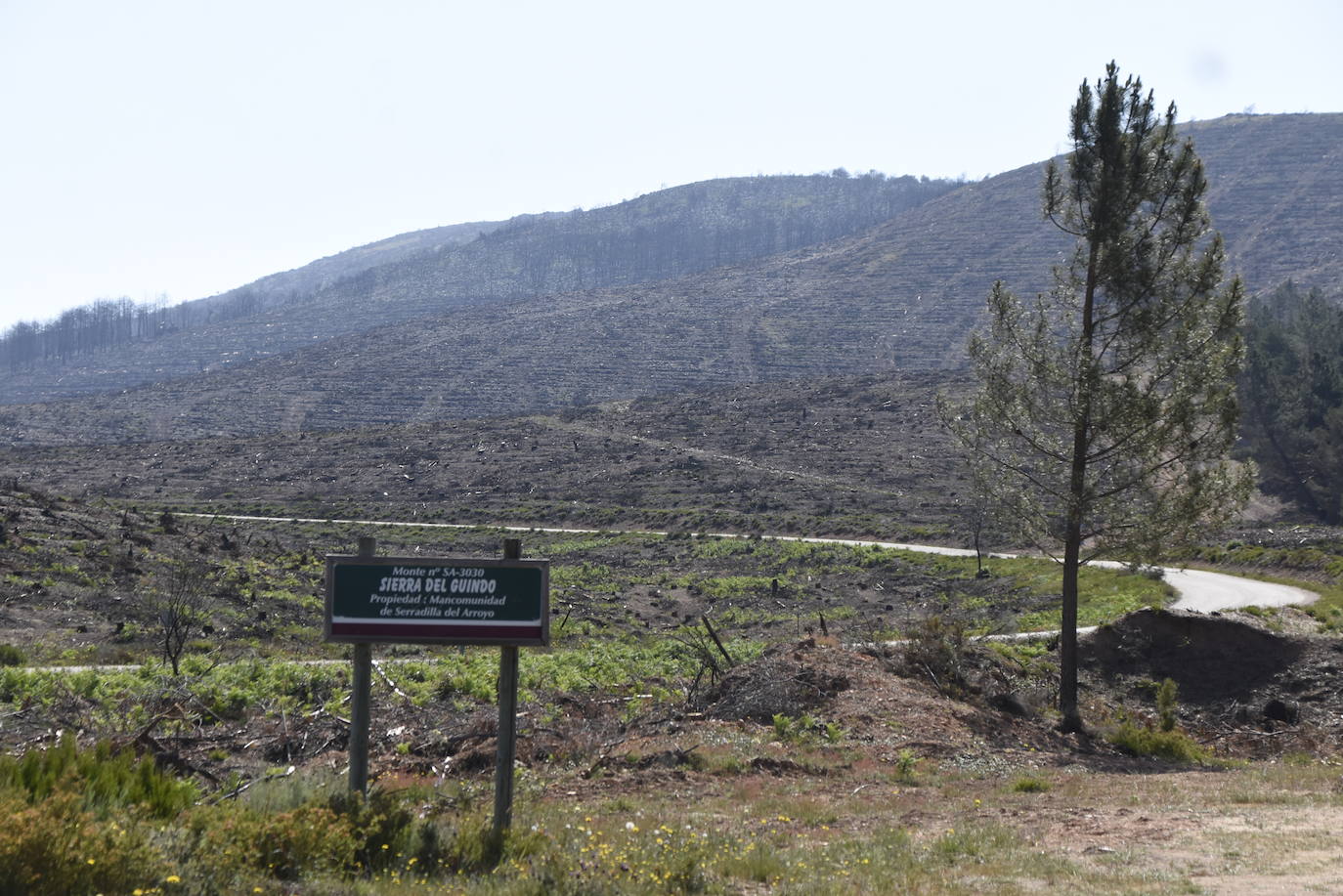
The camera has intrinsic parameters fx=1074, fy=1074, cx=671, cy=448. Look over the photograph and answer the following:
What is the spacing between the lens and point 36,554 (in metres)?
30.0

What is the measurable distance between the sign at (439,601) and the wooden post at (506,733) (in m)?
0.23

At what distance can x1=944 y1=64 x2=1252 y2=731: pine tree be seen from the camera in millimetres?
16250

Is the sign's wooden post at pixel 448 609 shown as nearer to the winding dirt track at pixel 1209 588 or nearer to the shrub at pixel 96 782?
the shrub at pixel 96 782

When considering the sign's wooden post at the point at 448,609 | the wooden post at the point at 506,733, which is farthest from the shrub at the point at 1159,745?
the sign's wooden post at the point at 448,609

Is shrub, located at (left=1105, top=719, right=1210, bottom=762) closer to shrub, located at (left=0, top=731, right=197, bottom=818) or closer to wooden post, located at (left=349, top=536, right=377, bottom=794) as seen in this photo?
wooden post, located at (left=349, top=536, right=377, bottom=794)

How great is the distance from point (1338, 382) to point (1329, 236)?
84273mm

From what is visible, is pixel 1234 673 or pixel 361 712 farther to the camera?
pixel 1234 673

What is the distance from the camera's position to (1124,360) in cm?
1717

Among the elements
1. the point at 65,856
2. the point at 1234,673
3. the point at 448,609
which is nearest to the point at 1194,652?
the point at 1234,673

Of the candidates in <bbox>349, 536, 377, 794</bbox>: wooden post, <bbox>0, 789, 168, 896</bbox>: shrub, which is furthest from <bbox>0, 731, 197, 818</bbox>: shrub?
<bbox>349, 536, 377, 794</bbox>: wooden post

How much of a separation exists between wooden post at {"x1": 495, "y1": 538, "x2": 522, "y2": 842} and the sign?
231mm

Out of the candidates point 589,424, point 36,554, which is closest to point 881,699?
point 36,554

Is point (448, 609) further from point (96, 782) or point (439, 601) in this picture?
point (96, 782)

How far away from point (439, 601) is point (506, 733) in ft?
3.77
